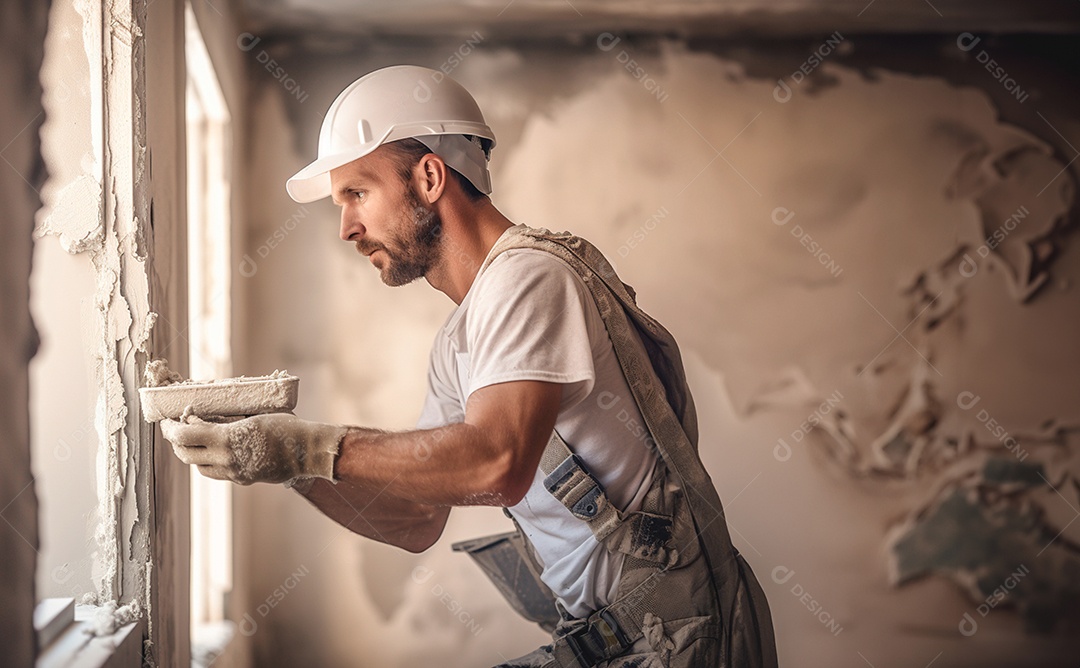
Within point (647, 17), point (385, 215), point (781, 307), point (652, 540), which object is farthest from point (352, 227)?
point (781, 307)

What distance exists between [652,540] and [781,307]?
198 centimetres

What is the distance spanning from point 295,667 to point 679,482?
2198 mm

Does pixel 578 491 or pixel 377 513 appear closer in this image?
pixel 578 491

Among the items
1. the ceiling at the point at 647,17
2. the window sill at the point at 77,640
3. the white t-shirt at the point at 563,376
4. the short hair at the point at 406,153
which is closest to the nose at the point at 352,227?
the short hair at the point at 406,153

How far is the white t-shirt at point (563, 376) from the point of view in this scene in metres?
1.21

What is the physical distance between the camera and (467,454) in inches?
44.6

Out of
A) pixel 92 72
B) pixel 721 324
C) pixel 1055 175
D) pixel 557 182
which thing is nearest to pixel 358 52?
pixel 557 182

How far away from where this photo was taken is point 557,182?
3.12 m

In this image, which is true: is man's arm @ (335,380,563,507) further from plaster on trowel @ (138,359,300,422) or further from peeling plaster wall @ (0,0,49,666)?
peeling plaster wall @ (0,0,49,666)

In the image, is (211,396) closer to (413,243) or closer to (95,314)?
(95,314)

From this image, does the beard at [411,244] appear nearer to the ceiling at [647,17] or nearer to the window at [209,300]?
the window at [209,300]

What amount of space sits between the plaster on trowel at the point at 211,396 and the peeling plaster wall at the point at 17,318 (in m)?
0.18

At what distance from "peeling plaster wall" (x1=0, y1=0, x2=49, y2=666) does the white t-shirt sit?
557 mm

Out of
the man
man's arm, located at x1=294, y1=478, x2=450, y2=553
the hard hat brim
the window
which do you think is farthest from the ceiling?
man's arm, located at x1=294, y1=478, x2=450, y2=553
